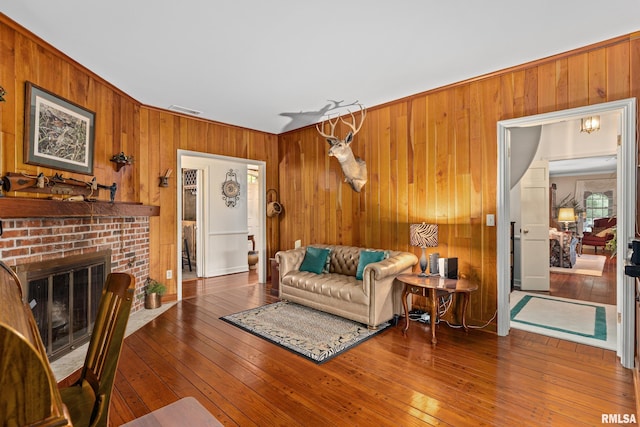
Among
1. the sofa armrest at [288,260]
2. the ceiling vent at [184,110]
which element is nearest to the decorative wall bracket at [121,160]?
the ceiling vent at [184,110]

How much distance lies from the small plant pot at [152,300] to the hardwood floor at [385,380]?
33.2 inches

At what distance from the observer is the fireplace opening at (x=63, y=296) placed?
8.48 feet

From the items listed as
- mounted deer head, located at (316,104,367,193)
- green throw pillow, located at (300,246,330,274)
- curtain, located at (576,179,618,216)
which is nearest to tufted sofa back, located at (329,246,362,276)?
green throw pillow, located at (300,246,330,274)

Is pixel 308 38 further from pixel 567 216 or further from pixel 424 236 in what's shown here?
pixel 567 216

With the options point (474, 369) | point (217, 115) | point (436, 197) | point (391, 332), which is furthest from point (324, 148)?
point (474, 369)

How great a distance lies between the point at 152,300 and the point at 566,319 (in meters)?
4.99

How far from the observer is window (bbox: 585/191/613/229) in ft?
35.4

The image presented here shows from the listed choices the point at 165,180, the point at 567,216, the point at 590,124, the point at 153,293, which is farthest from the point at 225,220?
the point at 567,216

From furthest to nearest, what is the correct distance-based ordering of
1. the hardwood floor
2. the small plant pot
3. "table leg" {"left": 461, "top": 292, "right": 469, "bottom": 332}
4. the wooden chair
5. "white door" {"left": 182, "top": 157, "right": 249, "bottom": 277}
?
"white door" {"left": 182, "top": 157, "right": 249, "bottom": 277} < the small plant pot < "table leg" {"left": 461, "top": 292, "right": 469, "bottom": 332} < the hardwood floor < the wooden chair

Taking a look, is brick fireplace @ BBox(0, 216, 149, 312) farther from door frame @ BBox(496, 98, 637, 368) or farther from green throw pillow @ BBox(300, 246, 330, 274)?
door frame @ BBox(496, 98, 637, 368)

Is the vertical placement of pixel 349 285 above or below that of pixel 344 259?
below

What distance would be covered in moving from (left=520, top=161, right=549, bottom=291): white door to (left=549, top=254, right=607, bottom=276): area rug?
210 cm

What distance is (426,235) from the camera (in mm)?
3441

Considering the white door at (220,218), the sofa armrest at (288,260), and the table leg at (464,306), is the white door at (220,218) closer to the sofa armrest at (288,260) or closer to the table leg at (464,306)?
the sofa armrest at (288,260)
